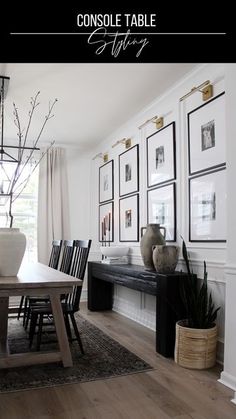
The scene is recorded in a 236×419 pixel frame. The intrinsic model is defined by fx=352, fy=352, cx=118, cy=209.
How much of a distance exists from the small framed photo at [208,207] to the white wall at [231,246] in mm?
441

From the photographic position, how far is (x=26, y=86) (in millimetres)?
3521

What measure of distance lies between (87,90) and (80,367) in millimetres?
2597

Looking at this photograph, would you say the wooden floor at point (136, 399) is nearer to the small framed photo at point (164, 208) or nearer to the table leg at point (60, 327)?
the table leg at point (60, 327)

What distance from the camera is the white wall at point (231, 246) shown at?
7.41ft

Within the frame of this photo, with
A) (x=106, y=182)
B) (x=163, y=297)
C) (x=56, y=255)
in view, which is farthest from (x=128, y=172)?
(x=163, y=297)

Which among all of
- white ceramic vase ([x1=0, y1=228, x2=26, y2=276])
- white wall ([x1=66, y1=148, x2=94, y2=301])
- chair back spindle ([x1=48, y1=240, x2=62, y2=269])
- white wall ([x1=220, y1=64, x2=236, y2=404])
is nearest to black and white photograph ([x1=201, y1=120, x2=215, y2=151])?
white wall ([x1=220, y1=64, x2=236, y2=404])

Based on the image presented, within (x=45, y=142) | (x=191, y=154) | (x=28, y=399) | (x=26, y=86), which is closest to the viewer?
(x=28, y=399)

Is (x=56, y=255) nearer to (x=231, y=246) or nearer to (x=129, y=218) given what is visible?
(x=129, y=218)

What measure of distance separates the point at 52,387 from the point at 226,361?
1.14m

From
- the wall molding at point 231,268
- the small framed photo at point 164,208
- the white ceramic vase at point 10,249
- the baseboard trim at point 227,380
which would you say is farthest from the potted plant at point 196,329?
the white ceramic vase at point 10,249

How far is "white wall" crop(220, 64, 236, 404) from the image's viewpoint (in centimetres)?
226

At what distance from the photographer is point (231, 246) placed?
2305 mm
